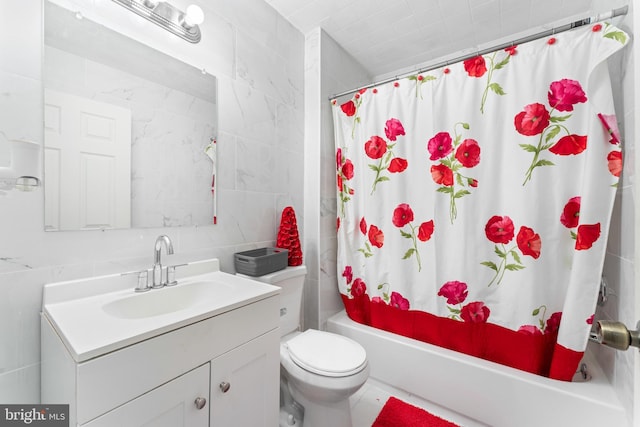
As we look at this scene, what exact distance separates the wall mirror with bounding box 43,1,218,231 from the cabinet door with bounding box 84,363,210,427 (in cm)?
64

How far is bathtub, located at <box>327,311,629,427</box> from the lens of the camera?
113 cm

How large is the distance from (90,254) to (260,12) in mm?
1574

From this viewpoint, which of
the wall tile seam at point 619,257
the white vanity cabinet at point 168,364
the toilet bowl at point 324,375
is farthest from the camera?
the toilet bowl at point 324,375

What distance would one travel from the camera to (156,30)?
1142 millimetres

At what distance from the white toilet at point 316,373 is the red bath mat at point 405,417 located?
304 millimetres

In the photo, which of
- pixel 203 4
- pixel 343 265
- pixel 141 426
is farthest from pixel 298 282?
pixel 203 4

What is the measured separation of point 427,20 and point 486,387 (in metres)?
2.20

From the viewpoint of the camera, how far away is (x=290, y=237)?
161 cm

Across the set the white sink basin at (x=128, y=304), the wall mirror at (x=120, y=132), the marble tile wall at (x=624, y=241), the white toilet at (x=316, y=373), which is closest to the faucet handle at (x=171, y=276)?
the white sink basin at (x=128, y=304)

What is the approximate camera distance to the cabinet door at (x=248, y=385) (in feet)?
2.79

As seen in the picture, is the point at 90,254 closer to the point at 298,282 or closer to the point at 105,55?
the point at 105,55

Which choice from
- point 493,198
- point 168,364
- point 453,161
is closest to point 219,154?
point 168,364

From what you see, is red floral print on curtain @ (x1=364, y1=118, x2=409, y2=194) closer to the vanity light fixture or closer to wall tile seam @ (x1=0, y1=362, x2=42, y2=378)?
the vanity light fixture

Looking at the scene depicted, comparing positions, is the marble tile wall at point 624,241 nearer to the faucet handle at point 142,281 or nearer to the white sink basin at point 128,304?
the white sink basin at point 128,304
